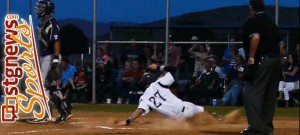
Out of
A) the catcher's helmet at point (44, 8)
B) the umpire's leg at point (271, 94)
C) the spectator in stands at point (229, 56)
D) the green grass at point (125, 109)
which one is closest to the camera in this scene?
the umpire's leg at point (271, 94)

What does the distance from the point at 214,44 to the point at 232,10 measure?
1.82 m

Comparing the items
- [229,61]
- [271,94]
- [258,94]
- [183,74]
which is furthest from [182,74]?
[258,94]

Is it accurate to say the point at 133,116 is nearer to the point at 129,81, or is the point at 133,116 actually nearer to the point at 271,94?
the point at 271,94

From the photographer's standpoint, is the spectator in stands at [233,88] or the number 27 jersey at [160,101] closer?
the number 27 jersey at [160,101]

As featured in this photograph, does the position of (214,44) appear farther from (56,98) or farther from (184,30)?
(56,98)

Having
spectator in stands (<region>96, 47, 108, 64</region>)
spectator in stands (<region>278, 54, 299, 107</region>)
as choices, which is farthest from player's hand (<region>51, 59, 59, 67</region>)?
spectator in stands (<region>278, 54, 299, 107</region>)

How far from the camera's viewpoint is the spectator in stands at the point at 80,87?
71.7 feet

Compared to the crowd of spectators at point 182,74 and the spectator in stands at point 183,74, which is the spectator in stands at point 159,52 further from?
the spectator in stands at point 183,74

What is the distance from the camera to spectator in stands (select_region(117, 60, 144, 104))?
70.1ft

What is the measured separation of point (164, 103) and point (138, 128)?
0.65 m

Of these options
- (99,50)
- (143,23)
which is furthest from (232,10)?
(99,50)

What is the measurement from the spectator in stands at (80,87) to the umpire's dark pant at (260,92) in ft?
37.5

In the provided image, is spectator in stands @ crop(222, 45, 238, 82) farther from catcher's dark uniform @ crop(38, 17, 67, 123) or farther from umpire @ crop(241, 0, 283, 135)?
umpire @ crop(241, 0, 283, 135)

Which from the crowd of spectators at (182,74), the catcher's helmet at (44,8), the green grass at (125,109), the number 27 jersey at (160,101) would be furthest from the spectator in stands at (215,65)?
the catcher's helmet at (44,8)
